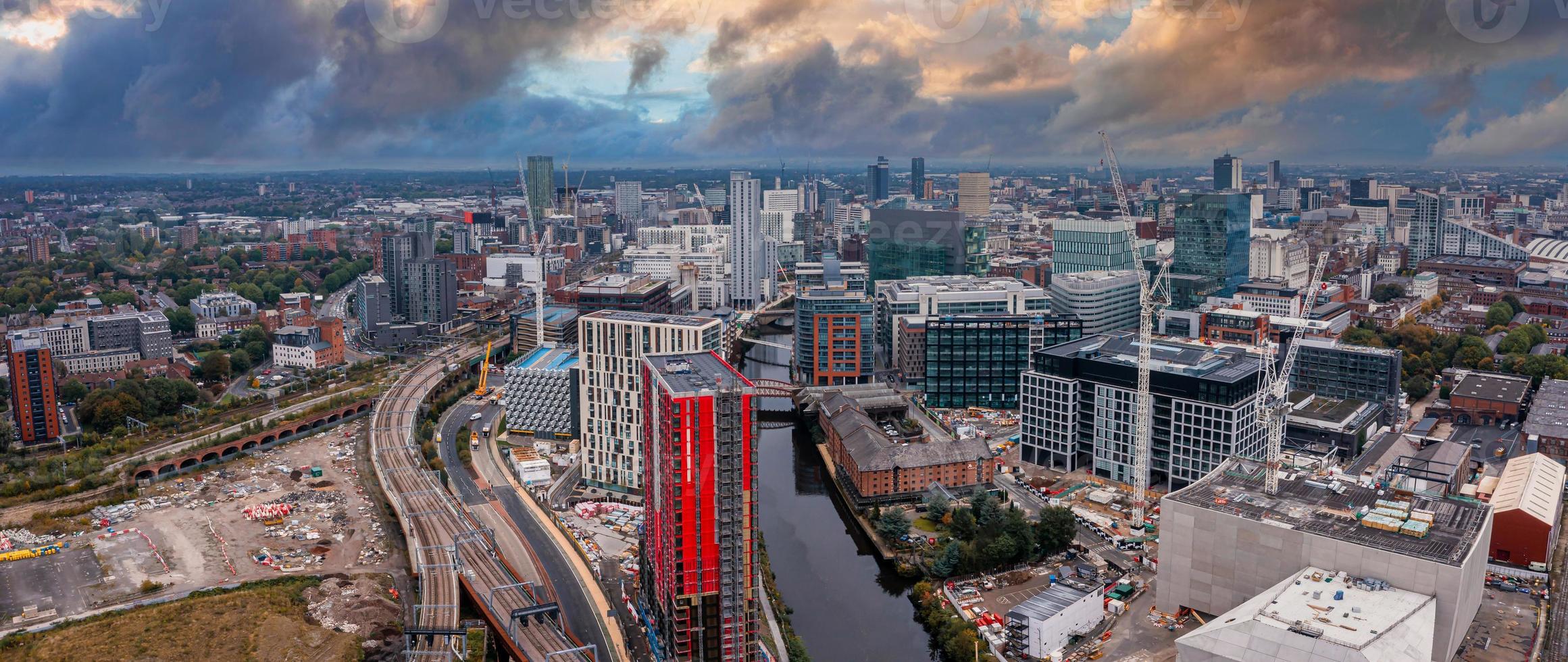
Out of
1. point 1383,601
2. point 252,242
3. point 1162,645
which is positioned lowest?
point 1162,645

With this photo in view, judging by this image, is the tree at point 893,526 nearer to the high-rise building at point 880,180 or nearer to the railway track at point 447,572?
the railway track at point 447,572

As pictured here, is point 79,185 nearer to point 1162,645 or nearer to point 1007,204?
point 1007,204

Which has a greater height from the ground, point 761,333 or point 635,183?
point 635,183

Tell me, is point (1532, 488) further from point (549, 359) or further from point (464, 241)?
point (464, 241)

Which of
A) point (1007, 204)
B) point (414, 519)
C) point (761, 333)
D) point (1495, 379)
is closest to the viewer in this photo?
point (414, 519)

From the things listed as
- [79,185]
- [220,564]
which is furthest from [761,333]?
[79,185]

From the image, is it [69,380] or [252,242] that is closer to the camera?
[69,380]

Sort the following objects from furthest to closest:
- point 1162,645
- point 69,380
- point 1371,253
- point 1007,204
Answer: point 1007,204 < point 1371,253 < point 69,380 < point 1162,645

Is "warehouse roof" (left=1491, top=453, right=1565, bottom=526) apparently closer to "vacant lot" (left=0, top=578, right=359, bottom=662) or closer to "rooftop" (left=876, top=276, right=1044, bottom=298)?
"rooftop" (left=876, top=276, right=1044, bottom=298)
